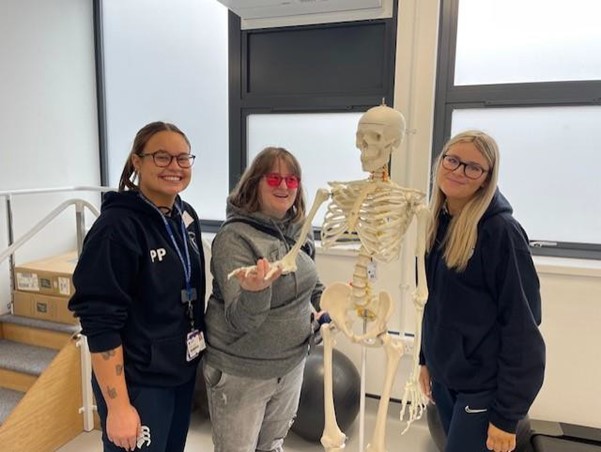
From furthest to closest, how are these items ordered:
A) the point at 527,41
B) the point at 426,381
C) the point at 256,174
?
1. the point at 527,41
2. the point at 426,381
3. the point at 256,174

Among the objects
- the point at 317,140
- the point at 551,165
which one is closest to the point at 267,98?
the point at 317,140

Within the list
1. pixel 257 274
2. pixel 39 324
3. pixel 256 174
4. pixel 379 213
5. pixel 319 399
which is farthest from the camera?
pixel 39 324

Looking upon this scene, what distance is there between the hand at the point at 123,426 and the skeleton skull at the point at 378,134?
88 cm

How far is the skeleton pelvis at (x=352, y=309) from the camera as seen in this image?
1.19m

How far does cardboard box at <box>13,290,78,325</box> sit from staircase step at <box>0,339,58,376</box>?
176mm

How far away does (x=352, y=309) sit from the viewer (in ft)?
4.10

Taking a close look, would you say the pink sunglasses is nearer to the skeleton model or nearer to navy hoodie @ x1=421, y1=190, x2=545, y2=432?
the skeleton model

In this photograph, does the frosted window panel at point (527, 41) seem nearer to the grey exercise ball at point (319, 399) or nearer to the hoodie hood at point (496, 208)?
the hoodie hood at point (496, 208)

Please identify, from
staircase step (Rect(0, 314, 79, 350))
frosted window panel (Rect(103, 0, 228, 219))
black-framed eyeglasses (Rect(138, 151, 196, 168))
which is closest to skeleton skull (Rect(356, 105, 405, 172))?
black-framed eyeglasses (Rect(138, 151, 196, 168))

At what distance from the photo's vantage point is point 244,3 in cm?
250

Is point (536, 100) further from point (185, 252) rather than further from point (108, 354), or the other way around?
point (108, 354)

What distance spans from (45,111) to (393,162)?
2282mm

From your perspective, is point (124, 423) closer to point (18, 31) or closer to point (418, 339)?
point (418, 339)

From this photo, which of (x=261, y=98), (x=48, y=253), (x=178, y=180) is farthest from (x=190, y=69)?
(x=178, y=180)
